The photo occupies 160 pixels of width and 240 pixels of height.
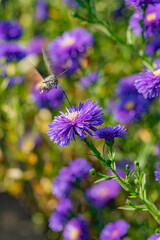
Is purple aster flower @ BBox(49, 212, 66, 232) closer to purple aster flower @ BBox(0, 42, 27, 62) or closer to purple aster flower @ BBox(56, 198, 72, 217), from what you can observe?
purple aster flower @ BBox(56, 198, 72, 217)

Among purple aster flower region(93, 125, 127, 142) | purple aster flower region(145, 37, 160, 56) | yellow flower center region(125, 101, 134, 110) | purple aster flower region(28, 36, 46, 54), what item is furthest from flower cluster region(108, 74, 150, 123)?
purple aster flower region(28, 36, 46, 54)

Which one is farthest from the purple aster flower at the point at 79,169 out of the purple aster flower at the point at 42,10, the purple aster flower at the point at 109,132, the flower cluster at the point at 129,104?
the purple aster flower at the point at 42,10

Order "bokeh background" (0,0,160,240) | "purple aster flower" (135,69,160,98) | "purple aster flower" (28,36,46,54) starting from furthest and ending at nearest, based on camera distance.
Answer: "purple aster flower" (28,36,46,54) < "bokeh background" (0,0,160,240) < "purple aster flower" (135,69,160,98)

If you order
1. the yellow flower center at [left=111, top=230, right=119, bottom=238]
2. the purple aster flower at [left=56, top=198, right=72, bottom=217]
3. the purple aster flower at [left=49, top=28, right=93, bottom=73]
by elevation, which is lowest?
the yellow flower center at [left=111, top=230, right=119, bottom=238]

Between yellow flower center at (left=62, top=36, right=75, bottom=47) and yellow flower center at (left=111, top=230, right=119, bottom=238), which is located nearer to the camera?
yellow flower center at (left=111, top=230, right=119, bottom=238)

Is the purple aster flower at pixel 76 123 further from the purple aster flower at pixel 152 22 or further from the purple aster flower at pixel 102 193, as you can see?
the purple aster flower at pixel 102 193

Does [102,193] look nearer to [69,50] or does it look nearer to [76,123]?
[69,50]
